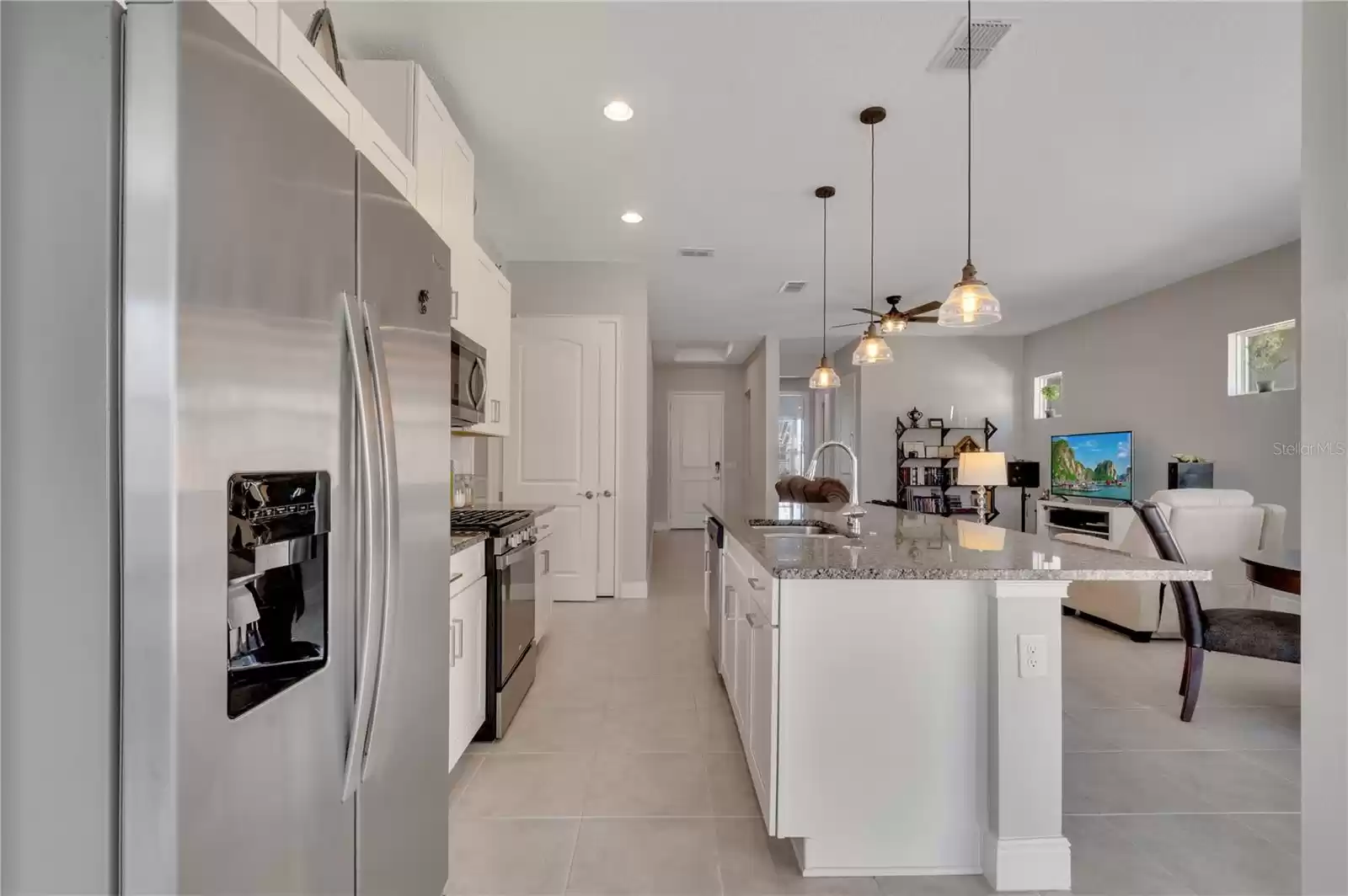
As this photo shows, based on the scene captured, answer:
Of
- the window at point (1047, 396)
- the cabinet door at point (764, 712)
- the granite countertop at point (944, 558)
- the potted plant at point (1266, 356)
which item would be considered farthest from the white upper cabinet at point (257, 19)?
the window at point (1047, 396)

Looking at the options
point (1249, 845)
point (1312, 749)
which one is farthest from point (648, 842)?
point (1249, 845)

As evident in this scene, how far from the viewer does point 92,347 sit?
2.08ft

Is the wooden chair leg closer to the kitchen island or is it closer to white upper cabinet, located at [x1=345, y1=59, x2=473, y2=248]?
the kitchen island

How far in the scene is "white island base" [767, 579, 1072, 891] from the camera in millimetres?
1645

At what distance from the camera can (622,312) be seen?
5062 mm

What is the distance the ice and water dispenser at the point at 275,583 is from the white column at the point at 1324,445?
4.41ft

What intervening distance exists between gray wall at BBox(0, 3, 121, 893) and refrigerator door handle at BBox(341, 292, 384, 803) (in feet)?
1.03

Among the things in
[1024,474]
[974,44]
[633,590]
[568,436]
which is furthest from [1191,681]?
[1024,474]

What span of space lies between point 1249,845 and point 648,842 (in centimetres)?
181

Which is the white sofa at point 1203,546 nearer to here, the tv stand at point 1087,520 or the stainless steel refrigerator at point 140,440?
the tv stand at point 1087,520

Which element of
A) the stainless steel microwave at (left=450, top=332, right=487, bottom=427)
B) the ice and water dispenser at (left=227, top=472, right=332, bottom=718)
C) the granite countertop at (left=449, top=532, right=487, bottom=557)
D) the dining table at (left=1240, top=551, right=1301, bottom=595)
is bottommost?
the dining table at (left=1240, top=551, right=1301, bottom=595)

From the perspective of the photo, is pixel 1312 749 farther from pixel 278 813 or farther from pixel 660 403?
pixel 660 403

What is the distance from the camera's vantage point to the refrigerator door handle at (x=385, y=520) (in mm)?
968

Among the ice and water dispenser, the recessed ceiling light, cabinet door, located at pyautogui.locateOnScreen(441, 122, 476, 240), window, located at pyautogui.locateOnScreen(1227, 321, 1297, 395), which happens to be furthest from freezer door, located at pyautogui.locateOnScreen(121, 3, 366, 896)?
window, located at pyautogui.locateOnScreen(1227, 321, 1297, 395)
